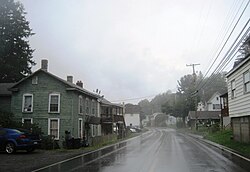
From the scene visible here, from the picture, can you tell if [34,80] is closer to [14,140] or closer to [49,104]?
[49,104]

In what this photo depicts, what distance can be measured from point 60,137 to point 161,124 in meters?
109

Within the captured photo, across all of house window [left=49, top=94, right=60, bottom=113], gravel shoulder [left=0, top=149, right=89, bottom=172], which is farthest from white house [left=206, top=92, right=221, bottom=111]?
gravel shoulder [left=0, top=149, right=89, bottom=172]

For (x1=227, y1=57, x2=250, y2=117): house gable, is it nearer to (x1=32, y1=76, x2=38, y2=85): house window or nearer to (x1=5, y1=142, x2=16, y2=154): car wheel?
(x1=5, y1=142, x2=16, y2=154): car wheel

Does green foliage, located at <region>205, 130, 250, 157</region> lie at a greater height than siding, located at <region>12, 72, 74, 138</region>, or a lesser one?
lesser

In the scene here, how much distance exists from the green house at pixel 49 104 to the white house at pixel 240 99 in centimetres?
1465

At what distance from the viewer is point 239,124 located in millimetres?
24375

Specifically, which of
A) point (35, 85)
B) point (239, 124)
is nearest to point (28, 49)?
point (35, 85)

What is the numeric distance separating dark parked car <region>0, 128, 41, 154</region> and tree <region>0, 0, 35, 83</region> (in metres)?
29.4

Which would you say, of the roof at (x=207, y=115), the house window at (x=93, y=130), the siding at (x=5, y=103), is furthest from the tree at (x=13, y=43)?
the roof at (x=207, y=115)

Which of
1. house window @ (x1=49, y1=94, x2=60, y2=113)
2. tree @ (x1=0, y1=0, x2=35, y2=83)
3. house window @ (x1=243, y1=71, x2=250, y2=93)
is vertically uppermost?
tree @ (x1=0, y1=0, x2=35, y2=83)

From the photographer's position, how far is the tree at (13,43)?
1917 inches

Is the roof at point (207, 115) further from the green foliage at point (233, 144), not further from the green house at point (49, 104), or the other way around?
the green house at point (49, 104)

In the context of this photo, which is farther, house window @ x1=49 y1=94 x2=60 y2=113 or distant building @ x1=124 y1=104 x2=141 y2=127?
distant building @ x1=124 y1=104 x2=141 y2=127

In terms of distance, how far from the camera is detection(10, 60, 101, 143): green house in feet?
102
